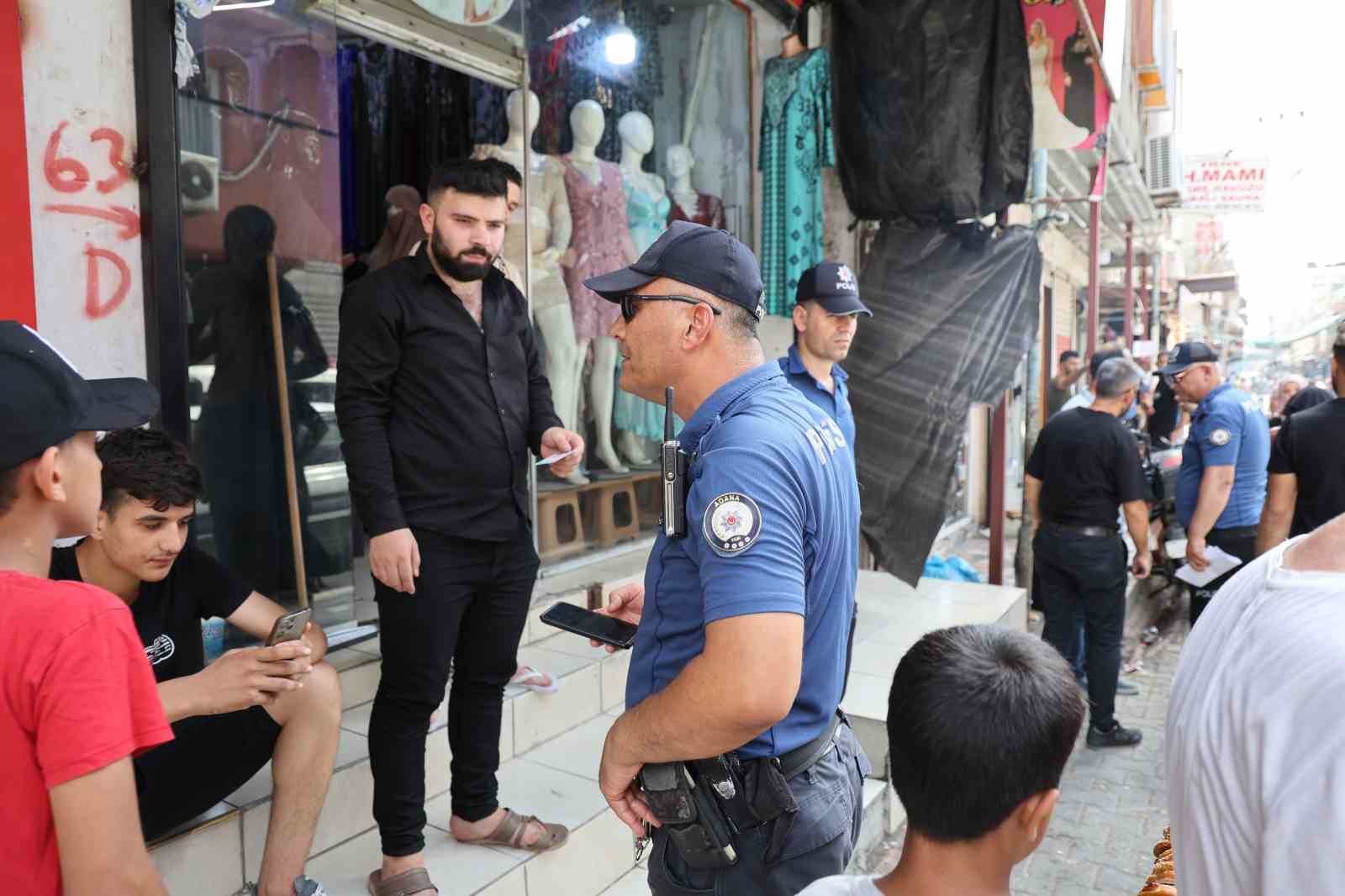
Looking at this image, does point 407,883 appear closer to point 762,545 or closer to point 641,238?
point 762,545

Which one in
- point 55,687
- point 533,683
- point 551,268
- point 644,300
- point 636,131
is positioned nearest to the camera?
point 55,687

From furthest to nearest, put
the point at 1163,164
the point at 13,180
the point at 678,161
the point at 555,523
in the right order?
the point at 1163,164, the point at 678,161, the point at 555,523, the point at 13,180

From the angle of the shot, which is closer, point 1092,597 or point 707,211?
point 1092,597

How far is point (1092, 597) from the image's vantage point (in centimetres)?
447

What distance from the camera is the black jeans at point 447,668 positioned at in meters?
2.33

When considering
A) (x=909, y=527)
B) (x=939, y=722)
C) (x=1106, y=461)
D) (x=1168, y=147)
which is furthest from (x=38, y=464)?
(x=1168, y=147)

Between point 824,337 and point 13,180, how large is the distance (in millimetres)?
2619

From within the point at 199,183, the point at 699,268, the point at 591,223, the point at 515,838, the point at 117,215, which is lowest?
the point at 515,838

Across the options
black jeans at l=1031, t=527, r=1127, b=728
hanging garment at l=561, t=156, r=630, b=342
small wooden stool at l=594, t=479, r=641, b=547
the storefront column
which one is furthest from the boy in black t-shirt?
the storefront column

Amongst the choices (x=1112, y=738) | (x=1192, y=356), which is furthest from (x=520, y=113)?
(x=1112, y=738)

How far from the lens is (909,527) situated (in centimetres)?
551

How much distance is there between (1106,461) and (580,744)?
2846 mm

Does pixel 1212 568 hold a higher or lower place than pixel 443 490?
lower

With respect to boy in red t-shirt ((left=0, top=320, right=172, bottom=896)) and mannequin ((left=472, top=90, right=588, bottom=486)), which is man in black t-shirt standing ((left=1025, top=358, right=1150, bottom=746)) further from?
boy in red t-shirt ((left=0, top=320, right=172, bottom=896))
